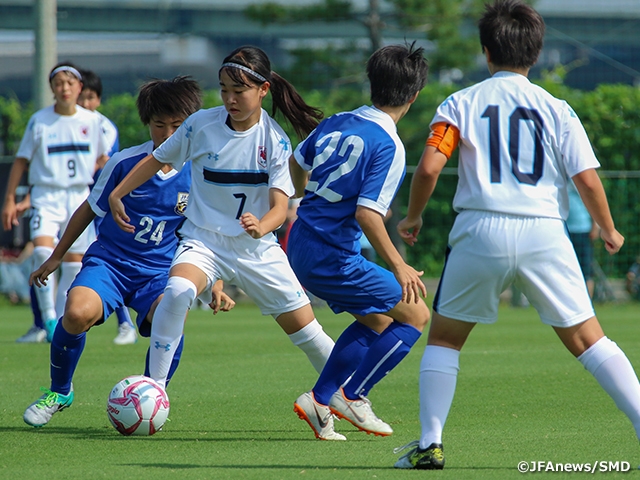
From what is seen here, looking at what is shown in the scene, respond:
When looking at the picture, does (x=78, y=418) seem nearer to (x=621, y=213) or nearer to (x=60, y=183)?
(x=60, y=183)

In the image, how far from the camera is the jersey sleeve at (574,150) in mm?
3826

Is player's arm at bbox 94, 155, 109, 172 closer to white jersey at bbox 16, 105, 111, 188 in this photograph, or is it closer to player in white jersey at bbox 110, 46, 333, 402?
white jersey at bbox 16, 105, 111, 188

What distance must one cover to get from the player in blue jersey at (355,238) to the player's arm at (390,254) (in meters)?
0.06

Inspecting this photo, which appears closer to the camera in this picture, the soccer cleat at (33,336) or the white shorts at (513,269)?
the white shorts at (513,269)

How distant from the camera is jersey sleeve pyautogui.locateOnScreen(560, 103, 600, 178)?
3.83 metres

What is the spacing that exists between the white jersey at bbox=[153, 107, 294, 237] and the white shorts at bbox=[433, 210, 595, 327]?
4.39ft

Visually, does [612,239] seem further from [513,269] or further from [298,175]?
[298,175]

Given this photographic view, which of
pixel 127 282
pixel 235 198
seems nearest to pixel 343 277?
pixel 235 198

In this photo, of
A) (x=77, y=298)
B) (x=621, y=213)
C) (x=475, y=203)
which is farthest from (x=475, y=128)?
(x=621, y=213)

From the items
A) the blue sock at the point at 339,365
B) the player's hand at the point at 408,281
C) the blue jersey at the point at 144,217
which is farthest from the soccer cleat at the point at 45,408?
the player's hand at the point at 408,281

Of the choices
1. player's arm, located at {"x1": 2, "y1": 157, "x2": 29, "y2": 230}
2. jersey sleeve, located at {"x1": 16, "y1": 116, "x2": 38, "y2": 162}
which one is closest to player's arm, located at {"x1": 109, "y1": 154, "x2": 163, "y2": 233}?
player's arm, located at {"x1": 2, "y1": 157, "x2": 29, "y2": 230}

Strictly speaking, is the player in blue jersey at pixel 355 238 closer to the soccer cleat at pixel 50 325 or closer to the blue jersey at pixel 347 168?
the blue jersey at pixel 347 168

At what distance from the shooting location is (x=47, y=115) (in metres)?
9.31

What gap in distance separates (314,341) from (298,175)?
0.84 m
